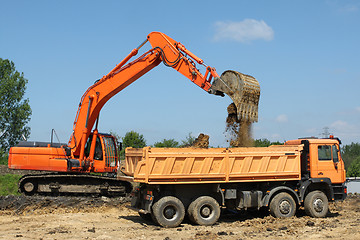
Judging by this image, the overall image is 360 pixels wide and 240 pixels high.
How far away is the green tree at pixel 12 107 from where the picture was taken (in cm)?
4472

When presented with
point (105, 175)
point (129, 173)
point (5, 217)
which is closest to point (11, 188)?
point (105, 175)

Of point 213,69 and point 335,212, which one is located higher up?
point 213,69

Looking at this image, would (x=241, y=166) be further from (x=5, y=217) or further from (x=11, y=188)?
(x=11, y=188)

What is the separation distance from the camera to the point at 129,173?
14.0 metres

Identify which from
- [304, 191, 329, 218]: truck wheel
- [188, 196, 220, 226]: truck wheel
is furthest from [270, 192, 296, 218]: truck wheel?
[188, 196, 220, 226]: truck wheel

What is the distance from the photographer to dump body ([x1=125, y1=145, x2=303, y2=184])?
12.0 meters

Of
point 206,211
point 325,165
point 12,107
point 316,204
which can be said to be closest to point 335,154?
point 325,165

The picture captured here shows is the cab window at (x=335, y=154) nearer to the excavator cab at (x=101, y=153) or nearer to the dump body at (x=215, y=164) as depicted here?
the dump body at (x=215, y=164)

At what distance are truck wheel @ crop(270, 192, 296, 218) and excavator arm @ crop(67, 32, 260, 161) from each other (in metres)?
3.00

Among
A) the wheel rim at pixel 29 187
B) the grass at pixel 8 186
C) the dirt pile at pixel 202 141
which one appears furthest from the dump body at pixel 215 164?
the grass at pixel 8 186

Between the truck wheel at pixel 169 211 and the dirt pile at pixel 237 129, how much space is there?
356 centimetres

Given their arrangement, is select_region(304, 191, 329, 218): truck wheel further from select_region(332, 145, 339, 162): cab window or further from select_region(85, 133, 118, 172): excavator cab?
select_region(85, 133, 118, 172): excavator cab

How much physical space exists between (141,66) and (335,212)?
9.32m

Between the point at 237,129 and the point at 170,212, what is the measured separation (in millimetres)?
4120
